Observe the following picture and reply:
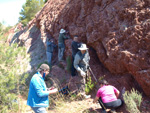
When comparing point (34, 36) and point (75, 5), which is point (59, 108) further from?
point (34, 36)

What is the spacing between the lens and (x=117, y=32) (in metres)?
5.15

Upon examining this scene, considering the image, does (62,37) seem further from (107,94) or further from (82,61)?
(107,94)

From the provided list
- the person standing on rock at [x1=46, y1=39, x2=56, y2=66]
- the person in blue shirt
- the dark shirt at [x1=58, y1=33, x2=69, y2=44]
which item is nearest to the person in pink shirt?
the person in blue shirt

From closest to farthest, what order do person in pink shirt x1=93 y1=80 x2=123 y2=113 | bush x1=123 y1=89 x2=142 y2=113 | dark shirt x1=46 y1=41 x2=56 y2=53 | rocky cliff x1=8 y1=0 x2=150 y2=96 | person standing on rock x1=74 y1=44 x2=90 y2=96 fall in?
1. bush x1=123 y1=89 x2=142 y2=113
2. person in pink shirt x1=93 y1=80 x2=123 y2=113
3. rocky cliff x1=8 y1=0 x2=150 y2=96
4. person standing on rock x1=74 y1=44 x2=90 y2=96
5. dark shirt x1=46 y1=41 x2=56 y2=53

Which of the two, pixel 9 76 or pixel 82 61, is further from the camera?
pixel 82 61

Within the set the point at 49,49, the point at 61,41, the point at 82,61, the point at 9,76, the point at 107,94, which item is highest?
the point at 61,41

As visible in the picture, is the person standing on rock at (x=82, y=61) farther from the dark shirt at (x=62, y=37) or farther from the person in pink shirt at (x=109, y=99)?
the dark shirt at (x=62, y=37)

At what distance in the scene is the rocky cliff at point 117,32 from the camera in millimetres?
4457

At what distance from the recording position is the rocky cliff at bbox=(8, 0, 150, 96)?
175 inches

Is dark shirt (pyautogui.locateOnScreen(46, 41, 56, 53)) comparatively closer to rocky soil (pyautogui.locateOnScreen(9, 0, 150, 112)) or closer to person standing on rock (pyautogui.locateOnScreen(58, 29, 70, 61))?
person standing on rock (pyautogui.locateOnScreen(58, 29, 70, 61))

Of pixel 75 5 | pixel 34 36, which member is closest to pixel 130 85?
pixel 75 5

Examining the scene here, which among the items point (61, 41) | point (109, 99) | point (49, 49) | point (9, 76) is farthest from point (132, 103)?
point (49, 49)

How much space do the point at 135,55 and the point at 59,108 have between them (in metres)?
2.70

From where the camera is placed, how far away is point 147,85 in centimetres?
427
